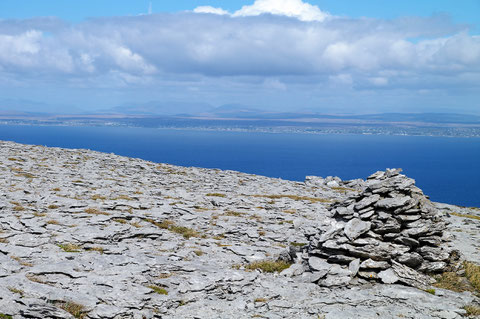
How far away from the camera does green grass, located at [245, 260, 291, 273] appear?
20333 mm

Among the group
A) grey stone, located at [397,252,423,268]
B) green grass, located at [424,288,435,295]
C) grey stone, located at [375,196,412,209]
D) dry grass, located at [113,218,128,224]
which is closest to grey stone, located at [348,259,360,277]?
grey stone, located at [397,252,423,268]

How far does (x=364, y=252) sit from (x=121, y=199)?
2208 centimetres

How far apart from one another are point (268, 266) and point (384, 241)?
637 centimetres

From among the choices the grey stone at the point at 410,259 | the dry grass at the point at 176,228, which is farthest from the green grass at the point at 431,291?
the dry grass at the point at 176,228

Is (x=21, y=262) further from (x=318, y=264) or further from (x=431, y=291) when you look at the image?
(x=431, y=291)

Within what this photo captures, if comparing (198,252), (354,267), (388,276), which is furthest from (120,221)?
(388,276)

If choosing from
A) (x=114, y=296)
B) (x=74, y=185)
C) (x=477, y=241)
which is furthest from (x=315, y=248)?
(x=74, y=185)

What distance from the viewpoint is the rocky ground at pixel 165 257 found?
15047mm

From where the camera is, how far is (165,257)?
66.7 ft

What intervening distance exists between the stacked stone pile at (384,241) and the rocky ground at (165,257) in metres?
0.75

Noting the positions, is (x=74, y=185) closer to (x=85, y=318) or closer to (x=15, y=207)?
(x=15, y=207)

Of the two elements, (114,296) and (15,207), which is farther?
(15,207)

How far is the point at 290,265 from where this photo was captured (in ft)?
68.3

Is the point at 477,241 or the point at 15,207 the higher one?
the point at 15,207
